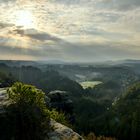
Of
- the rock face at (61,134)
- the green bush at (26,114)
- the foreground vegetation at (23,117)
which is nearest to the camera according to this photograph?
the foreground vegetation at (23,117)

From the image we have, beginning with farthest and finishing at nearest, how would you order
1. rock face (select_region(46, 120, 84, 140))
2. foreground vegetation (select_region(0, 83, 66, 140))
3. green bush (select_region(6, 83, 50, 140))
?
rock face (select_region(46, 120, 84, 140)) → green bush (select_region(6, 83, 50, 140)) → foreground vegetation (select_region(0, 83, 66, 140))

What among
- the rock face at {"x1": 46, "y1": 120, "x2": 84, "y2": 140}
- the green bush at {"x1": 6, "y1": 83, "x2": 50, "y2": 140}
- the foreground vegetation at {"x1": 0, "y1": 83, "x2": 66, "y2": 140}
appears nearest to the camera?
the foreground vegetation at {"x1": 0, "y1": 83, "x2": 66, "y2": 140}

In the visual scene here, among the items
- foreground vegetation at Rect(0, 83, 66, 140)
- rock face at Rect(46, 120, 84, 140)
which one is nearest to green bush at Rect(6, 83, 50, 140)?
foreground vegetation at Rect(0, 83, 66, 140)

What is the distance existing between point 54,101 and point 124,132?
5470 cm

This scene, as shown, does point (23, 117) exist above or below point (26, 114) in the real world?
below

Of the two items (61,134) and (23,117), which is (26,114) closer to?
(23,117)

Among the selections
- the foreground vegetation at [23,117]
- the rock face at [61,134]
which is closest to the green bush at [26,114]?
the foreground vegetation at [23,117]

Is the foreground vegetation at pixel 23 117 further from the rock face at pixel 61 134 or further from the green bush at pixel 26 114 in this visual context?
the rock face at pixel 61 134

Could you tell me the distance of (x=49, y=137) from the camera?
37.8m

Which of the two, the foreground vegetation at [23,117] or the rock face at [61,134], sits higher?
the foreground vegetation at [23,117]

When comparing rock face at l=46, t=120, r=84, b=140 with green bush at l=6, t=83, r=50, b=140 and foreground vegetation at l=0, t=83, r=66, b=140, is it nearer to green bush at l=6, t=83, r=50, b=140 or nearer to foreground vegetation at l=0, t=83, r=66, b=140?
foreground vegetation at l=0, t=83, r=66, b=140

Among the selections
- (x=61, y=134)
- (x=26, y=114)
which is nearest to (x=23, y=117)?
(x=26, y=114)

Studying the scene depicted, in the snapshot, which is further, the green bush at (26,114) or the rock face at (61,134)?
the rock face at (61,134)

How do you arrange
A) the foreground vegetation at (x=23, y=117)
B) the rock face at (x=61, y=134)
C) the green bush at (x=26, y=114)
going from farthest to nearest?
the rock face at (x=61, y=134), the green bush at (x=26, y=114), the foreground vegetation at (x=23, y=117)
